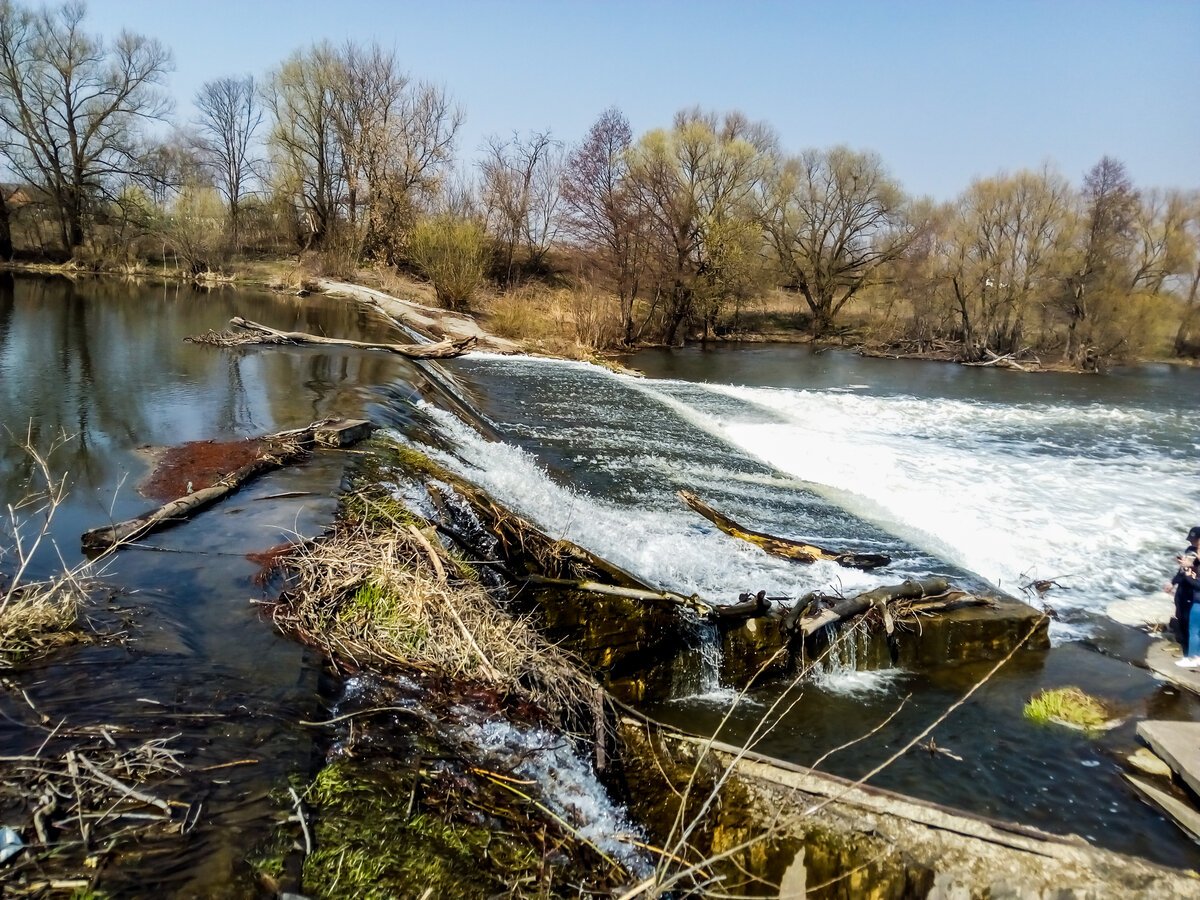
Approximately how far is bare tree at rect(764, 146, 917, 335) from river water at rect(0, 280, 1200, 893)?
2119 centimetres

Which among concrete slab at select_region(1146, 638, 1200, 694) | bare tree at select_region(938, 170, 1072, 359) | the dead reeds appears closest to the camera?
the dead reeds

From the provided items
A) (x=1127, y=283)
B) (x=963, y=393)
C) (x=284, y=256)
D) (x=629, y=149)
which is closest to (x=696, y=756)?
(x=963, y=393)

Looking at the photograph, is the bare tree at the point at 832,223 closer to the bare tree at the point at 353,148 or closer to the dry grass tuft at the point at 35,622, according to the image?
the bare tree at the point at 353,148

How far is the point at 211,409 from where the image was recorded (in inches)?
405

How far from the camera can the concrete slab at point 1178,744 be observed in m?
4.55

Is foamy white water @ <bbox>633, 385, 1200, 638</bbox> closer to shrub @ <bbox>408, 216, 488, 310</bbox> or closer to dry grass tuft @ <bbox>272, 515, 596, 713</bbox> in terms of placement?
dry grass tuft @ <bbox>272, 515, 596, 713</bbox>

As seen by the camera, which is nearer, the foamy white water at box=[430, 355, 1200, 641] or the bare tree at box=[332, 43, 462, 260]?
the foamy white water at box=[430, 355, 1200, 641]

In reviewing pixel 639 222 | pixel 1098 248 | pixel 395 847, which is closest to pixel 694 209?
pixel 639 222

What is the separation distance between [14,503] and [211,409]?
4113mm

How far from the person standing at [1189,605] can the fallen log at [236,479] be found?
8.45 metres

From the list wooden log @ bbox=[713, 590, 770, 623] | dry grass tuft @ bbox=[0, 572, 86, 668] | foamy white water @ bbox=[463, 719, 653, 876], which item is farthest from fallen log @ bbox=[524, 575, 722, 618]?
dry grass tuft @ bbox=[0, 572, 86, 668]

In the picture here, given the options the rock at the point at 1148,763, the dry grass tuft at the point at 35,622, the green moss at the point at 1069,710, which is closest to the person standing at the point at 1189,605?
the green moss at the point at 1069,710

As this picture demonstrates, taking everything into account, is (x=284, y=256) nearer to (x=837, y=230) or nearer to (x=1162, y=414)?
(x=837, y=230)

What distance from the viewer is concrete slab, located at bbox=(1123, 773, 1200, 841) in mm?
4180
